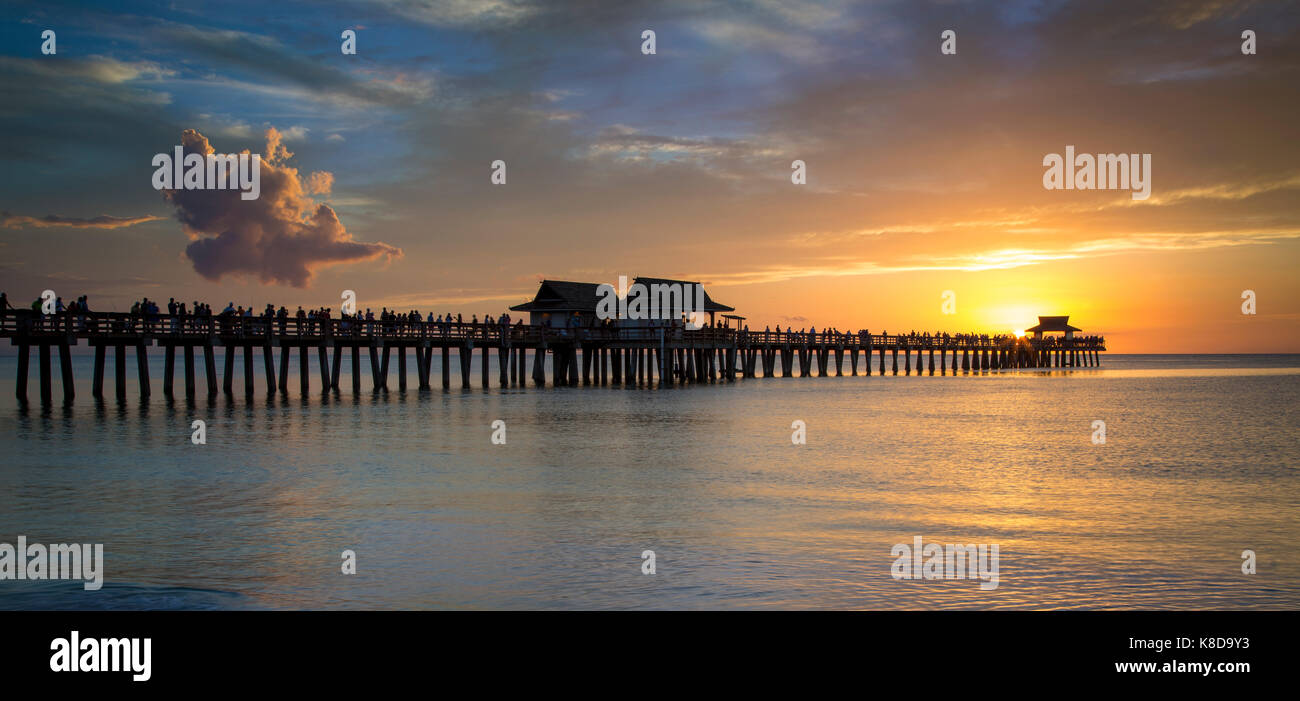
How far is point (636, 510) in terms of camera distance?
14.2 metres

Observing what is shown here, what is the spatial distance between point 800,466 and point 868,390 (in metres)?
36.3

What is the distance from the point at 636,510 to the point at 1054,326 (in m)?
111

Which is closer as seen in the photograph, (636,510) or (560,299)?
(636,510)

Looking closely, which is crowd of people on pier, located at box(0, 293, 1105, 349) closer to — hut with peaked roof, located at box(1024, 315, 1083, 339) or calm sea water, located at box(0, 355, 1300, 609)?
calm sea water, located at box(0, 355, 1300, 609)

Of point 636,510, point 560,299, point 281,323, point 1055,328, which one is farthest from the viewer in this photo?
point 1055,328

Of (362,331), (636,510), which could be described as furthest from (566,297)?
(636,510)

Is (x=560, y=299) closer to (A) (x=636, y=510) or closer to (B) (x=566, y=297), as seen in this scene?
(B) (x=566, y=297)

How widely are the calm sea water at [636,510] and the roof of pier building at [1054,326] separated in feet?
286

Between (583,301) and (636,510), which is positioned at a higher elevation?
(583,301)

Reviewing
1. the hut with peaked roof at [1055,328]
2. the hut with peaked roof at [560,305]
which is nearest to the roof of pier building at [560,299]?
the hut with peaked roof at [560,305]

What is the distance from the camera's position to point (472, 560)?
1069 centimetres
